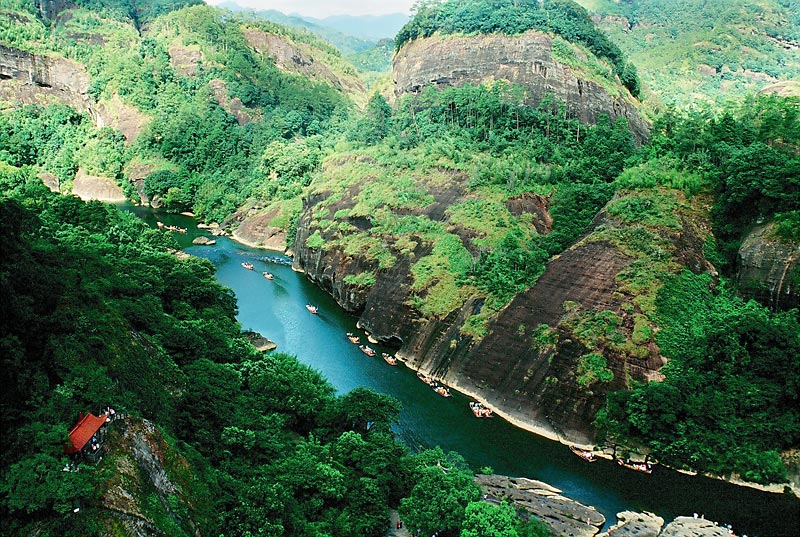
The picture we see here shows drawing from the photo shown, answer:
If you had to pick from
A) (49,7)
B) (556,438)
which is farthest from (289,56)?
(556,438)

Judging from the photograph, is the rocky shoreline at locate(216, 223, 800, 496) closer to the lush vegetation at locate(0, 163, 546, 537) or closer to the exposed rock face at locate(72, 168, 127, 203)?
the lush vegetation at locate(0, 163, 546, 537)

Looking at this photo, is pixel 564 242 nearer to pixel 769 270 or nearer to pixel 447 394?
pixel 769 270

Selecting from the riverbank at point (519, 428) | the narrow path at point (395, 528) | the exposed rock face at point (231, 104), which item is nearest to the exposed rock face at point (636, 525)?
the riverbank at point (519, 428)

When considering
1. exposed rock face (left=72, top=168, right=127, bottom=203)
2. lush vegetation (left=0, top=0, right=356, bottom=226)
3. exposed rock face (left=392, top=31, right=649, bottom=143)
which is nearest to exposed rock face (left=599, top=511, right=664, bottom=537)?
exposed rock face (left=392, top=31, right=649, bottom=143)

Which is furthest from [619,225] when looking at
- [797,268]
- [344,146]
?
[344,146]

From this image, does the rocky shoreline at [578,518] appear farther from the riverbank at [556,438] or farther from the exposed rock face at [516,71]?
the exposed rock face at [516,71]

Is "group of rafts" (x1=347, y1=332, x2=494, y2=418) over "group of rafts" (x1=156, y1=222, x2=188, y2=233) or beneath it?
over

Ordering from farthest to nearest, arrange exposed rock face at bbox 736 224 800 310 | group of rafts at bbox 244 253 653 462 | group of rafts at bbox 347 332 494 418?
group of rafts at bbox 347 332 494 418
exposed rock face at bbox 736 224 800 310
group of rafts at bbox 244 253 653 462

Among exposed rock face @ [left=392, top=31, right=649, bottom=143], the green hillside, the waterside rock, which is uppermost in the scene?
the green hillside
